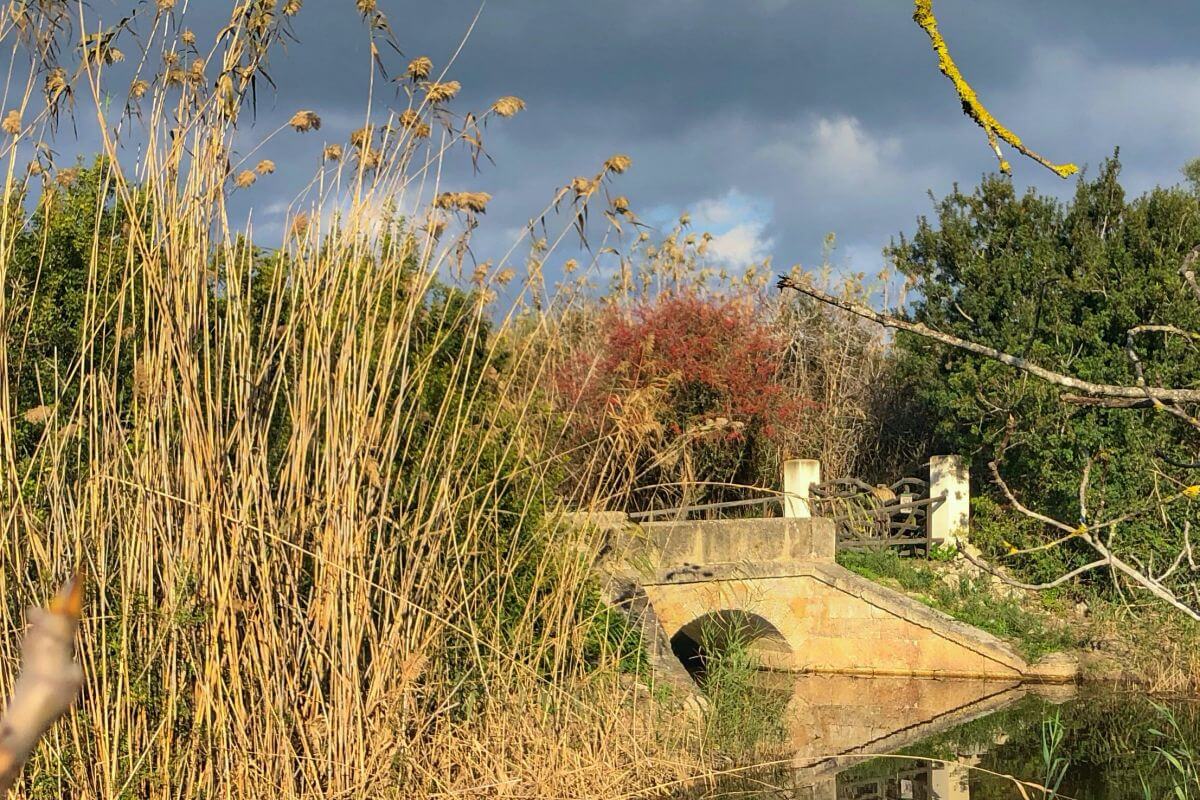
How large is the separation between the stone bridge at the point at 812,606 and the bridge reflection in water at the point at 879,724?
192 millimetres

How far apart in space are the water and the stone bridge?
28 cm

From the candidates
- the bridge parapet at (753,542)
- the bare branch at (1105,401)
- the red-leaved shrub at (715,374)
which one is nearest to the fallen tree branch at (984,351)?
the bare branch at (1105,401)

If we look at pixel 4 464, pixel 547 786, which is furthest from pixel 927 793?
pixel 4 464

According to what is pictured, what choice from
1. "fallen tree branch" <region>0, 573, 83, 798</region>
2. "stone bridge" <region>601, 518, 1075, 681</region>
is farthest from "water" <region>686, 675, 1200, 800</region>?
"fallen tree branch" <region>0, 573, 83, 798</region>

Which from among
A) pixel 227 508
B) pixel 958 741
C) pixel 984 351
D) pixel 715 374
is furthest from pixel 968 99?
pixel 715 374

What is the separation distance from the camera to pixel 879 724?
32.0ft

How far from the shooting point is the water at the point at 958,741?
24.9ft

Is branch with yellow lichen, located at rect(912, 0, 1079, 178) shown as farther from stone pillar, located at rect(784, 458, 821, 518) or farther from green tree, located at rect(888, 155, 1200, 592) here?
stone pillar, located at rect(784, 458, 821, 518)

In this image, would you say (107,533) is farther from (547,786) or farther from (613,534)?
(613,534)

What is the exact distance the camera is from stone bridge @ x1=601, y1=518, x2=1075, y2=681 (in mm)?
11852

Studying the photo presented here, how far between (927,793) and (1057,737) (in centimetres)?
334

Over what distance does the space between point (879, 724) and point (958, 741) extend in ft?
2.77

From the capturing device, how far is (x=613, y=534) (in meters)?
5.77

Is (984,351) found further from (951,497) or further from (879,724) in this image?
(951,497)
